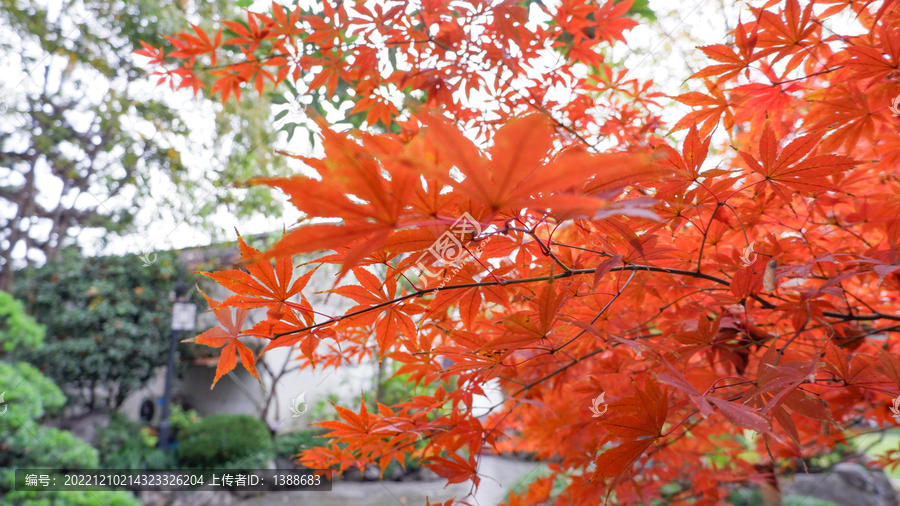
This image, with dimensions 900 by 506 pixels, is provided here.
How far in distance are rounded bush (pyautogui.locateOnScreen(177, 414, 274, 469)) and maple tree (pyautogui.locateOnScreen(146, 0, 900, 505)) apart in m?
3.33

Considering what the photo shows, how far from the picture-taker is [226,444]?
3.60 meters

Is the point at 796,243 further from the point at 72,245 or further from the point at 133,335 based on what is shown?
the point at 72,245

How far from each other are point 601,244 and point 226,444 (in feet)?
13.4

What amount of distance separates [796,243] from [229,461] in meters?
4.22

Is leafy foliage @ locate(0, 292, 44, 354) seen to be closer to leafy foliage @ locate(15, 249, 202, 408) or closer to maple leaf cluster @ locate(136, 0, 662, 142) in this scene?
leafy foliage @ locate(15, 249, 202, 408)

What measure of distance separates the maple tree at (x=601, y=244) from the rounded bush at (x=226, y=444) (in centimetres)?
333

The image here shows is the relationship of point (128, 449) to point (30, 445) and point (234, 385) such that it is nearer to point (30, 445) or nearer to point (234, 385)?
point (234, 385)

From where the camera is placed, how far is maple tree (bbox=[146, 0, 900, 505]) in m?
0.27

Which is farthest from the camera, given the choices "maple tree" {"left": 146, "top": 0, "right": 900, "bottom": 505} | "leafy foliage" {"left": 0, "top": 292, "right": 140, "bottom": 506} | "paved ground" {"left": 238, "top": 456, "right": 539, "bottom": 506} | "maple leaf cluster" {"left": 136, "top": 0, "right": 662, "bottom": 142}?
"paved ground" {"left": 238, "top": 456, "right": 539, "bottom": 506}

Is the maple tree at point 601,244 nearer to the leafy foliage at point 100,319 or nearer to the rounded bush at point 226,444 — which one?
the rounded bush at point 226,444

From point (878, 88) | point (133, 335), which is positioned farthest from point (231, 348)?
point (133, 335)

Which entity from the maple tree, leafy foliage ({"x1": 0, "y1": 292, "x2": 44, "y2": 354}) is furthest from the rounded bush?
the maple tree

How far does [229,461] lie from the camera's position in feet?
11.8

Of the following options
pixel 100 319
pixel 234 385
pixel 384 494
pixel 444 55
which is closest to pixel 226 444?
pixel 234 385
